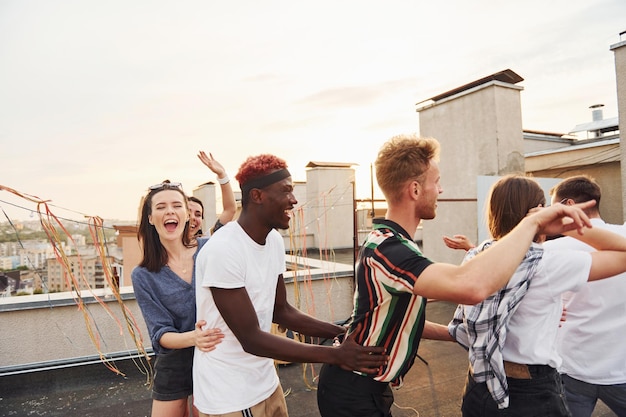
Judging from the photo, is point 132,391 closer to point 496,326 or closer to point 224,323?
point 224,323

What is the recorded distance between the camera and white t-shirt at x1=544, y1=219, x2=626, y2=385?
185 cm

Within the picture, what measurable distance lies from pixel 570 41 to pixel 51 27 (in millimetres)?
8358

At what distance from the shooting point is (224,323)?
1489mm

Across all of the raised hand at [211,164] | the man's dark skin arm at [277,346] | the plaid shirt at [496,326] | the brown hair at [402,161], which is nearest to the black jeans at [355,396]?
the man's dark skin arm at [277,346]

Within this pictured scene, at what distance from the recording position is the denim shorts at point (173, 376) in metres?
1.92

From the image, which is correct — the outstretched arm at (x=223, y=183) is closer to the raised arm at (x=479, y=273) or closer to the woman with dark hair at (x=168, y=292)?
the woman with dark hair at (x=168, y=292)

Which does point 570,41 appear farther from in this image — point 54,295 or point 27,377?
point 27,377

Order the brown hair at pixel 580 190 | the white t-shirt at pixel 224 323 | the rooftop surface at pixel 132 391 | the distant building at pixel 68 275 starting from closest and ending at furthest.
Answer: the white t-shirt at pixel 224 323, the brown hair at pixel 580 190, the rooftop surface at pixel 132 391, the distant building at pixel 68 275

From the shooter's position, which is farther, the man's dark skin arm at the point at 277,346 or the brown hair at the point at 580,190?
the brown hair at the point at 580,190

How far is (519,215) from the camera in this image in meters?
1.54

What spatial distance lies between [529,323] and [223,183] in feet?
7.08

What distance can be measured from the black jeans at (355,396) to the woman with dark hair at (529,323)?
1.50ft

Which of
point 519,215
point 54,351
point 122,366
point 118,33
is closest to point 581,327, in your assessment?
point 519,215

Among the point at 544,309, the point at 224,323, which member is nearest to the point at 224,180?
the point at 224,323
